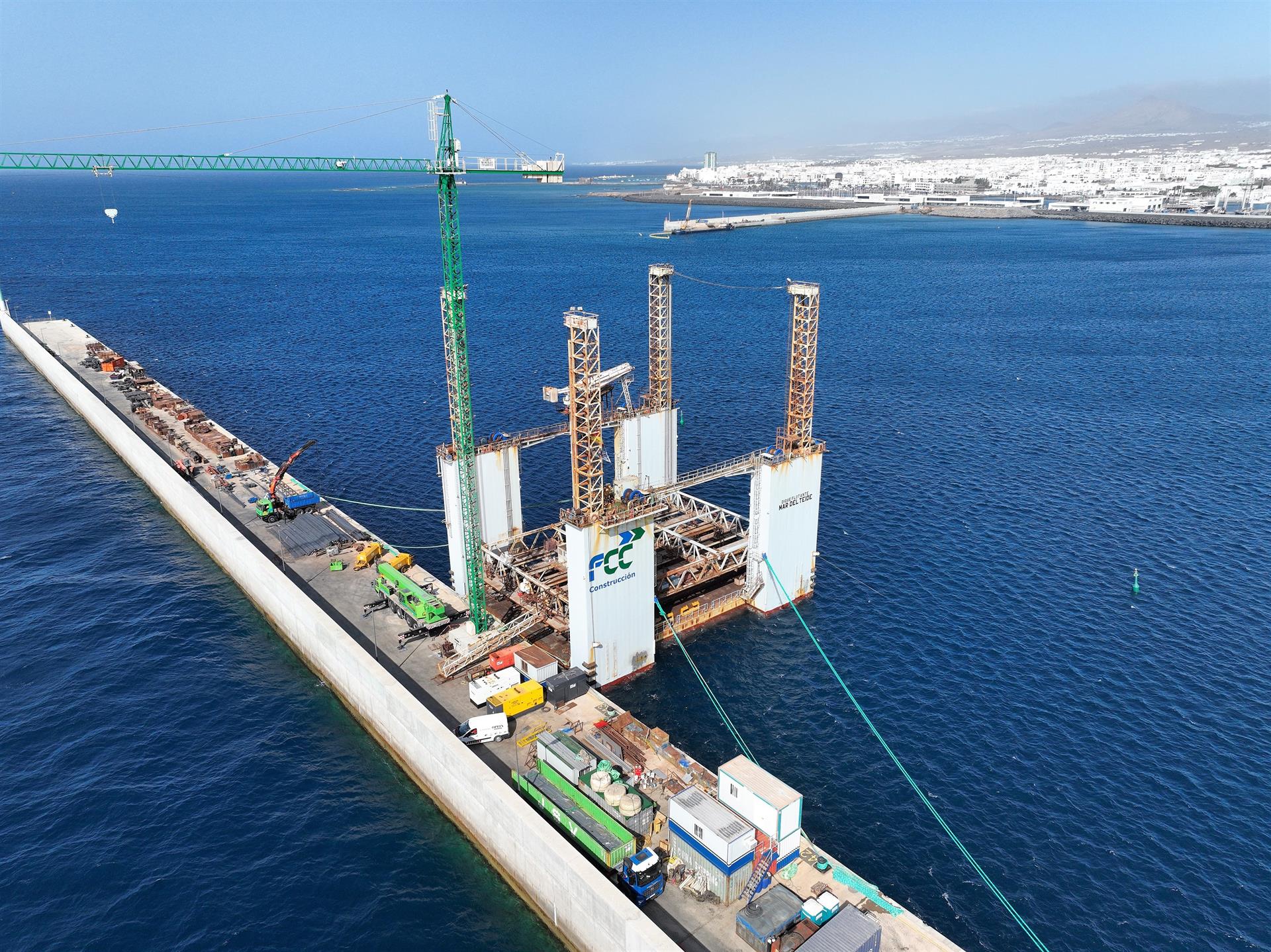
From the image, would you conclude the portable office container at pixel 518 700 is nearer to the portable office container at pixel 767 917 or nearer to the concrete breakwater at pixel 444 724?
the concrete breakwater at pixel 444 724

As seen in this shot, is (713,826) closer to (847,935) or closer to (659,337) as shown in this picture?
(847,935)

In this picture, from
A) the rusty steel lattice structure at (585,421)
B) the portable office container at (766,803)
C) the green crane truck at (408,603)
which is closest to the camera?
the portable office container at (766,803)

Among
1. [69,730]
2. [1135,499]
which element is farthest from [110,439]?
[1135,499]

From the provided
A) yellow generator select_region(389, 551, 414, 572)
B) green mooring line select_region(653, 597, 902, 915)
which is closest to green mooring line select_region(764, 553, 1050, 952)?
green mooring line select_region(653, 597, 902, 915)

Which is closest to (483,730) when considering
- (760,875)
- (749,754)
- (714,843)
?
(714,843)

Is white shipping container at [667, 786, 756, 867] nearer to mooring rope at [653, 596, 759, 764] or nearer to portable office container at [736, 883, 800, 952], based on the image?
portable office container at [736, 883, 800, 952]

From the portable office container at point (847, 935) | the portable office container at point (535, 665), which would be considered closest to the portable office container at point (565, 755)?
the portable office container at point (535, 665)
